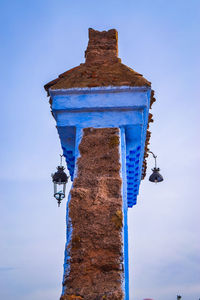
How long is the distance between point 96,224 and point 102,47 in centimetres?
162

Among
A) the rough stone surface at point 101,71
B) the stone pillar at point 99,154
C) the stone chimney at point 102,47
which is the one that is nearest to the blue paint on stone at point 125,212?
the stone pillar at point 99,154

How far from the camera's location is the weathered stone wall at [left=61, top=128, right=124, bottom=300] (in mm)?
2061

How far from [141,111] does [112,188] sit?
0.68m

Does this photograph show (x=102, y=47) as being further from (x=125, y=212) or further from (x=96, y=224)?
(x=96, y=224)

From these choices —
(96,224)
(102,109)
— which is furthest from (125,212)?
(102,109)

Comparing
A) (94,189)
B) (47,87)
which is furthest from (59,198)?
(94,189)

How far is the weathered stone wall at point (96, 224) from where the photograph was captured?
6.76 ft

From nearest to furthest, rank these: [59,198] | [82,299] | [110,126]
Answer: [82,299] < [110,126] < [59,198]

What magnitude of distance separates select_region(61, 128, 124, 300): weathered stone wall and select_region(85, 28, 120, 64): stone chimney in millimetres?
750

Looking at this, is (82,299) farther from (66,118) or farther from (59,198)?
(59,198)

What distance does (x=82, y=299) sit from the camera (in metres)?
2.01

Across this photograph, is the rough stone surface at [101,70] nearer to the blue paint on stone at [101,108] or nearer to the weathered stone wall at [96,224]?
the blue paint on stone at [101,108]

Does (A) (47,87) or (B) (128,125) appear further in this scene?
(A) (47,87)

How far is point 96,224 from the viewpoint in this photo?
2.24 m
